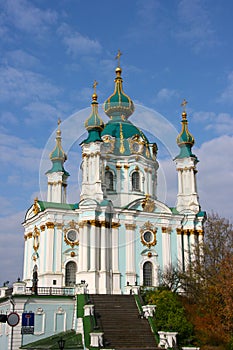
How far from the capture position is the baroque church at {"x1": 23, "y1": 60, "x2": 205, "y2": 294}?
3566 centimetres

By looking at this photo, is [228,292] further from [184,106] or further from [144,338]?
[184,106]

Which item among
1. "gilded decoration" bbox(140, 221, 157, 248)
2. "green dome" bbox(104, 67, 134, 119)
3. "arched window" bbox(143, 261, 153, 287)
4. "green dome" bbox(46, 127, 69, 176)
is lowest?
"arched window" bbox(143, 261, 153, 287)

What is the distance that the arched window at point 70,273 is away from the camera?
36.3 meters

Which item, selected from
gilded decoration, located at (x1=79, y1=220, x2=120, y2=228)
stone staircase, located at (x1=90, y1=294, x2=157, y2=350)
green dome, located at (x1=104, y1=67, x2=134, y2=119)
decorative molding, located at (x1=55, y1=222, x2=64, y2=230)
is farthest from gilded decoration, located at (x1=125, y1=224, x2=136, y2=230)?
green dome, located at (x1=104, y1=67, x2=134, y2=119)

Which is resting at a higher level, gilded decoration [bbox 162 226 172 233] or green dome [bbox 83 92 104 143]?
green dome [bbox 83 92 104 143]

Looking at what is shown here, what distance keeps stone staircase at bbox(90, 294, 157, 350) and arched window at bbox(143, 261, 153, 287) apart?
783cm

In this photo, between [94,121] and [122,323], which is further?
[94,121]

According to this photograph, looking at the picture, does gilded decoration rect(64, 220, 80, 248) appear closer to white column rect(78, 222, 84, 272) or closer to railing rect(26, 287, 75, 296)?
white column rect(78, 222, 84, 272)

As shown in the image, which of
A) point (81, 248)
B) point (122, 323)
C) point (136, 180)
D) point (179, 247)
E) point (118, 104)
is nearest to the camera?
point (122, 323)

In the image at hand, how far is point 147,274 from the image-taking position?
37.8m

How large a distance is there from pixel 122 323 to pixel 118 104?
23048mm

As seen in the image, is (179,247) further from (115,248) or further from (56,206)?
(56,206)

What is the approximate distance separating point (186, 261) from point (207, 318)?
12.8 metres

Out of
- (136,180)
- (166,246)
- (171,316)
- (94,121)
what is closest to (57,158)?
(94,121)
